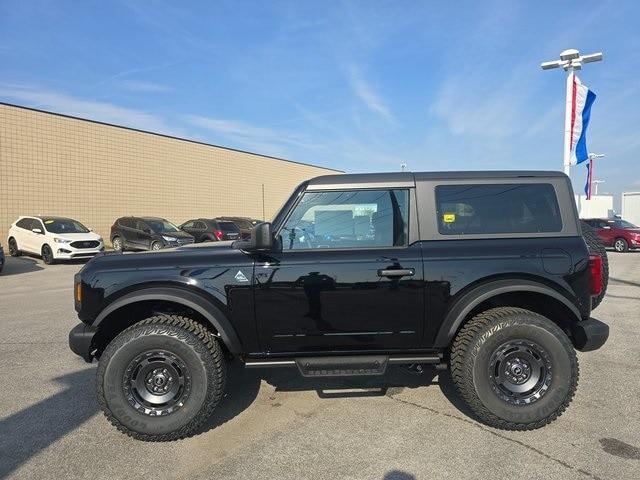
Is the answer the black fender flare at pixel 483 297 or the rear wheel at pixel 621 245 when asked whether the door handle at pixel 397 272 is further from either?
the rear wheel at pixel 621 245

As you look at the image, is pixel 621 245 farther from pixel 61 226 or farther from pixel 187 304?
pixel 61 226

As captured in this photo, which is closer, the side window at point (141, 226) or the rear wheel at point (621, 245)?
the side window at point (141, 226)

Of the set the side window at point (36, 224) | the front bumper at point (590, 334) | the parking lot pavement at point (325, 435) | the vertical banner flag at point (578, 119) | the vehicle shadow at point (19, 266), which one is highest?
the vertical banner flag at point (578, 119)

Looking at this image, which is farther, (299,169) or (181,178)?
(299,169)

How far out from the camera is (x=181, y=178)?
25.3 meters

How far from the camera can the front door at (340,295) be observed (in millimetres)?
3238

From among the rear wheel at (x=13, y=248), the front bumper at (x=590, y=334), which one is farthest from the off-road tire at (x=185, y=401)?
the rear wheel at (x=13, y=248)

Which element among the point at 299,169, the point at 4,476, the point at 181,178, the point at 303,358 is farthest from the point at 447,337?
the point at 299,169

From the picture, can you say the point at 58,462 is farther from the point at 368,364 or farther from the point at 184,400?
the point at 368,364

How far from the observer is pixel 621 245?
19.5m

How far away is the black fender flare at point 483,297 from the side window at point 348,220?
660 mm

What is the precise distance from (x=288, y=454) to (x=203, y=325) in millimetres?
1225

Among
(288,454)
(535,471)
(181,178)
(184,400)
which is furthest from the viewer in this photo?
(181,178)

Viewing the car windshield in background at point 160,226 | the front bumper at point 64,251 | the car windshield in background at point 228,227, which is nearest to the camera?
the front bumper at point 64,251
